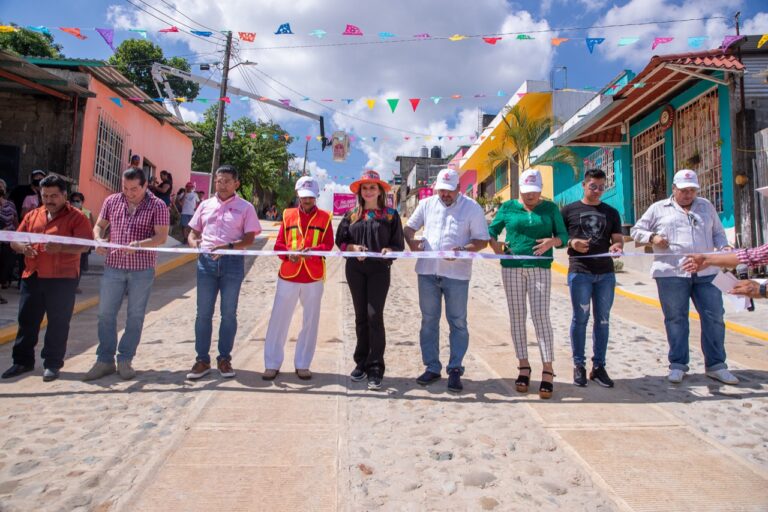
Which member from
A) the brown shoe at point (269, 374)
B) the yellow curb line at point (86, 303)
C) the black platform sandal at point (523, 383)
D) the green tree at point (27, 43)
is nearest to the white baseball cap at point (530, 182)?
the black platform sandal at point (523, 383)

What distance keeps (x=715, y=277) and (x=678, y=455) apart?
80.3 inches

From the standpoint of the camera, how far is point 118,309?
438 cm

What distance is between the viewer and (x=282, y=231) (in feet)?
15.0

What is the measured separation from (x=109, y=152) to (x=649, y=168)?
585 inches

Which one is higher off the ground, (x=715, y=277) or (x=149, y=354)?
(x=715, y=277)

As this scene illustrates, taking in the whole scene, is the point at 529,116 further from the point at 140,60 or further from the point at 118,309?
the point at 140,60

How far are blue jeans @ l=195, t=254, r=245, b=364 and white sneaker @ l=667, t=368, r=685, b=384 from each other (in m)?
3.92

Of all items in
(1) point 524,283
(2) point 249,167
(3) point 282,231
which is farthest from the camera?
(2) point 249,167

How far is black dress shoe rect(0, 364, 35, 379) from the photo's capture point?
13.9ft

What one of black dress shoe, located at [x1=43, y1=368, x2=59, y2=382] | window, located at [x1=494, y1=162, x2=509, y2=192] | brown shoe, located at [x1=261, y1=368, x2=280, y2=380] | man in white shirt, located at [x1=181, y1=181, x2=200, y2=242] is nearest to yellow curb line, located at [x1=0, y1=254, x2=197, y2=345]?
man in white shirt, located at [x1=181, y1=181, x2=200, y2=242]

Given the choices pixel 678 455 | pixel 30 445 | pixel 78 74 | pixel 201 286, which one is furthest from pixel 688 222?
pixel 78 74

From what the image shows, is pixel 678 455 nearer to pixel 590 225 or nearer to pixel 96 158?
pixel 590 225

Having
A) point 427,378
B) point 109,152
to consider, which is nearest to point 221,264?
point 427,378

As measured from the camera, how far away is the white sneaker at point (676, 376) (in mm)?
4371
